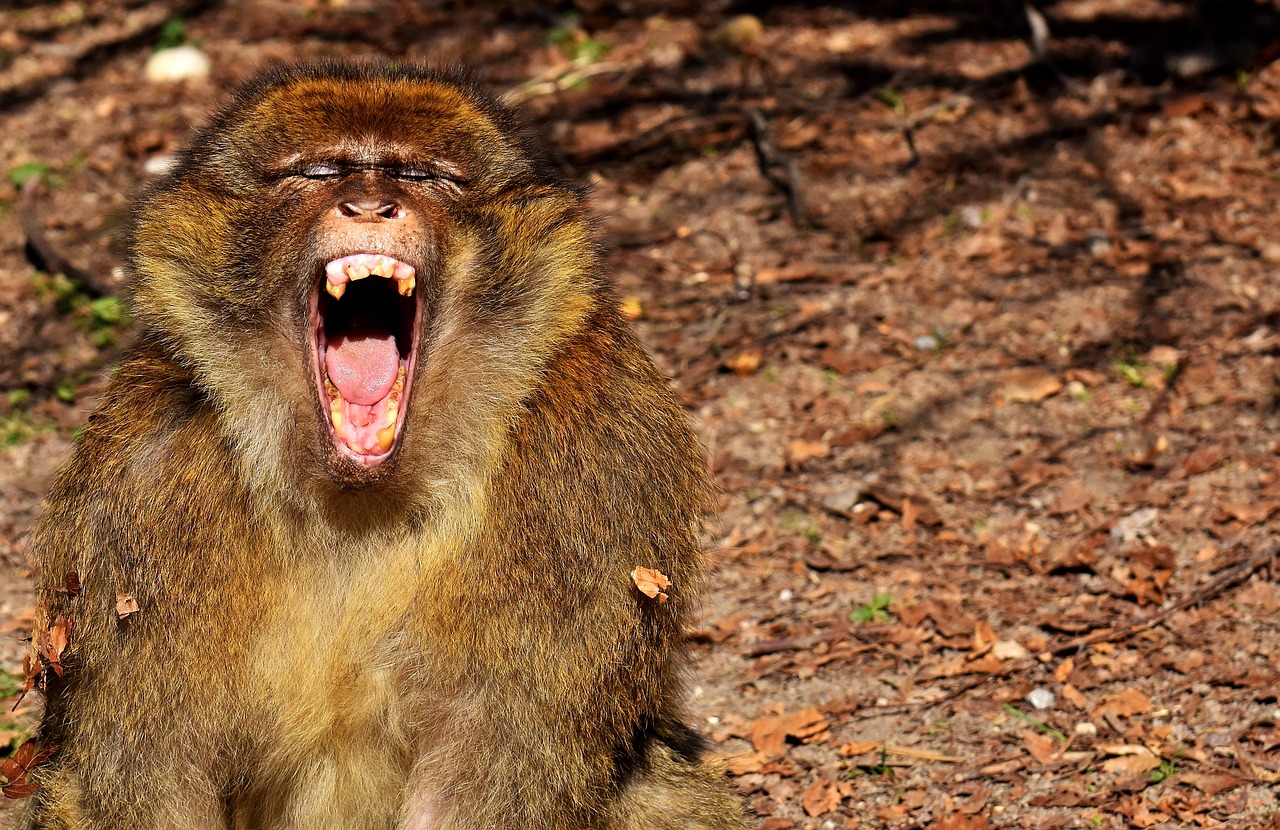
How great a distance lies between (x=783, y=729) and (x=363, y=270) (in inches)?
85.9

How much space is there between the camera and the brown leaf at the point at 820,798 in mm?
4270

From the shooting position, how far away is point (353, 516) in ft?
10.9

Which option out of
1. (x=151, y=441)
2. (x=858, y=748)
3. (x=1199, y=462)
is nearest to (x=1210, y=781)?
(x=858, y=748)

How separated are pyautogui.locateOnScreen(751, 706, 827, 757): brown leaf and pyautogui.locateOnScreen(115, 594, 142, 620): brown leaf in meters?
2.05

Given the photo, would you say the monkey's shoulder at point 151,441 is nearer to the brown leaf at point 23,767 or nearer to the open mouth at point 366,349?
the open mouth at point 366,349

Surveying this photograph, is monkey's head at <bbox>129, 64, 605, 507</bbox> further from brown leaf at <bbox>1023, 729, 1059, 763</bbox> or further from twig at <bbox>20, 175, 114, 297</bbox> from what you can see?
twig at <bbox>20, 175, 114, 297</bbox>

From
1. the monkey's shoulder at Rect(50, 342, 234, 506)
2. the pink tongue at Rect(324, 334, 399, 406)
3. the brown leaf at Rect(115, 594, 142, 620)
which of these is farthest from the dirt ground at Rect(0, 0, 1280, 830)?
the brown leaf at Rect(115, 594, 142, 620)

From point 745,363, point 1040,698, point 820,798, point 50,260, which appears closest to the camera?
point 820,798

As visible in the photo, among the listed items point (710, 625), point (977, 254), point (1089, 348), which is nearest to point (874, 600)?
point (710, 625)

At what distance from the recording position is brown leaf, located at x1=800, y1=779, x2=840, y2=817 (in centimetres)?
427

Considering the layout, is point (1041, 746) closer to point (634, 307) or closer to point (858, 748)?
point (858, 748)

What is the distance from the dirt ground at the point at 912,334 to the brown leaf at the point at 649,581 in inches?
46.1

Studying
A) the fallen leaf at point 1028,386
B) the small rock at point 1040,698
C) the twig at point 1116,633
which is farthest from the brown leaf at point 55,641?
the fallen leaf at point 1028,386

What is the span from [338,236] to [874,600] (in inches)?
104
